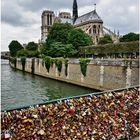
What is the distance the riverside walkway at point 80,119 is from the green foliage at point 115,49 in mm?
22154

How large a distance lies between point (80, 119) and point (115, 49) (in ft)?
89.8

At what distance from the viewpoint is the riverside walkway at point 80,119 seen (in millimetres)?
4492

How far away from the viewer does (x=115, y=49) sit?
3192 cm

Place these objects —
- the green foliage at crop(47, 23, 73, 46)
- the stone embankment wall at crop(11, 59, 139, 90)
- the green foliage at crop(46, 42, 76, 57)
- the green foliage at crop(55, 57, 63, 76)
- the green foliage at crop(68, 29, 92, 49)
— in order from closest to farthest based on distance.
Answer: the stone embankment wall at crop(11, 59, 139, 90), the green foliage at crop(55, 57, 63, 76), the green foliage at crop(46, 42, 76, 57), the green foliage at crop(68, 29, 92, 49), the green foliage at crop(47, 23, 73, 46)

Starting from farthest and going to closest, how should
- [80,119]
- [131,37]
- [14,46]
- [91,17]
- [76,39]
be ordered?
[14,46], [91,17], [131,37], [76,39], [80,119]

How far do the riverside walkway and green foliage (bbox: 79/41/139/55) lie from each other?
2215 cm

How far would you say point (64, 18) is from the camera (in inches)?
3669

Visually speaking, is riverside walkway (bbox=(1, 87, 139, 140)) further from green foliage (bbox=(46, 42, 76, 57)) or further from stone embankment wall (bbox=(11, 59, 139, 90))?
green foliage (bbox=(46, 42, 76, 57))

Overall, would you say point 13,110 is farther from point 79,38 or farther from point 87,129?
point 79,38

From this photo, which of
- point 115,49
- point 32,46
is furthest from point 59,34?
point 32,46

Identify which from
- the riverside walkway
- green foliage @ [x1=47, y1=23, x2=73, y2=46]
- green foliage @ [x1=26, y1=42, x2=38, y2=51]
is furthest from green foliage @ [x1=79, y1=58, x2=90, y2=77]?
green foliage @ [x1=26, y1=42, x2=38, y2=51]

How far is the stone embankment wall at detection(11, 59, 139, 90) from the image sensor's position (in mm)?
20469

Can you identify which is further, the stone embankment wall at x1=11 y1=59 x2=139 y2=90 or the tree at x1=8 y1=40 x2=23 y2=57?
the tree at x1=8 y1=40 x2=23 y2=57

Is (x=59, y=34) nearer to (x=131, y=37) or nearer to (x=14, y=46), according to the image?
(x=131, y=37)
